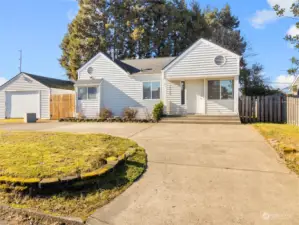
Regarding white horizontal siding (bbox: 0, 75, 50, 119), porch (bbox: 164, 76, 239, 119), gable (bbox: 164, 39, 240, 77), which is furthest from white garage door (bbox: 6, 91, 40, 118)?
gable (bbox: 164, 39, 240, 77)

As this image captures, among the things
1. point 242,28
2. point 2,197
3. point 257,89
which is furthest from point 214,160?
point 242,28

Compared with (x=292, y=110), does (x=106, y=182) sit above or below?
below

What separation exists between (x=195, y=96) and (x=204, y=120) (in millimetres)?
2656

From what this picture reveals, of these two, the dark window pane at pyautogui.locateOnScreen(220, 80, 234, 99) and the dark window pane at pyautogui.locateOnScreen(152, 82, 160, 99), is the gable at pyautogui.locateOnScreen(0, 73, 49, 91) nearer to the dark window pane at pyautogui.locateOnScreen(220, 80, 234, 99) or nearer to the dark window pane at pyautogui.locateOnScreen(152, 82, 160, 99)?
the dark window pane at pyautogui.locateOnScreen(152, 82, 160, 99)

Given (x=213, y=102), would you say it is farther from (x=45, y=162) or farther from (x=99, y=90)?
(x=45, y=162)

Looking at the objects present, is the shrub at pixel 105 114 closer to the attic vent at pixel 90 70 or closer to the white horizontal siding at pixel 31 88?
the attic vent at pixel 90 70

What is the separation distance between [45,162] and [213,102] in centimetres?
1189

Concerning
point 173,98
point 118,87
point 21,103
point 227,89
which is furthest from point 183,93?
point 21,103

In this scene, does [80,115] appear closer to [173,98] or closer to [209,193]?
[173,98]

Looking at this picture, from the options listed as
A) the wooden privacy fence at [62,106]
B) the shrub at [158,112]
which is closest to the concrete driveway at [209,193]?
the shrub at [158,112]

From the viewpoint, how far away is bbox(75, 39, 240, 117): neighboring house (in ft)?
45.1

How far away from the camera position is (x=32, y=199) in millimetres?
3273

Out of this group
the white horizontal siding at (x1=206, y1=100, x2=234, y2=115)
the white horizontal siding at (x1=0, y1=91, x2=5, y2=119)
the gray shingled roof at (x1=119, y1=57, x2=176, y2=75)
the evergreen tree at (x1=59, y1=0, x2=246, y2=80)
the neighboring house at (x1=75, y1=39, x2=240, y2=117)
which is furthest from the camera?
the evergreen tree at (x1=59, y1=0, x2=246, y2=80)

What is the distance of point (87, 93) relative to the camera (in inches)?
660
